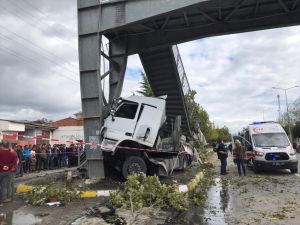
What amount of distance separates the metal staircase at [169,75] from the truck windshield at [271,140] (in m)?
4.17

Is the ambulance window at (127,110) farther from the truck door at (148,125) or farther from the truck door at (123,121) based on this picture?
the truck door at (148,125)

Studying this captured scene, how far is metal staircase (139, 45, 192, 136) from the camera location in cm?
1728

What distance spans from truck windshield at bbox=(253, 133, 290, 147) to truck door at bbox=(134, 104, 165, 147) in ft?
20.5

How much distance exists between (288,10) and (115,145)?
8405 millimetres

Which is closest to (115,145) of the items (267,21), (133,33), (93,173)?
(93,173)

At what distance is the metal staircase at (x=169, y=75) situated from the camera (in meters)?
17.3

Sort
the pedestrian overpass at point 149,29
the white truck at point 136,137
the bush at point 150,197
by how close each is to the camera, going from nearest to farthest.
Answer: the bush at point 150,197
the white truck at point 136,137
the pedestrian overpass at point 149,29

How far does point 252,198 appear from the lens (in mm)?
10250

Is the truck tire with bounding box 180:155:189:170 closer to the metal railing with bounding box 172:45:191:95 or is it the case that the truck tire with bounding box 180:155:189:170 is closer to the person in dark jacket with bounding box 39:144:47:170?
the metal railing with bounding box 172:45:191:95

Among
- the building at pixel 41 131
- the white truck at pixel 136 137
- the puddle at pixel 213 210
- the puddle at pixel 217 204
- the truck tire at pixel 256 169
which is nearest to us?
the puddle at pixel 213 210

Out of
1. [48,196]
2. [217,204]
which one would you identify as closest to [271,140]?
[217,204]

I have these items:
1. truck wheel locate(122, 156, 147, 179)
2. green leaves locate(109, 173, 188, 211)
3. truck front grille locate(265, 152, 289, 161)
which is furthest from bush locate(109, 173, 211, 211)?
truck front grille locate(265, 152, 289, 161)

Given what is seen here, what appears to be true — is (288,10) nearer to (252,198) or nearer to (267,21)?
(267,21)

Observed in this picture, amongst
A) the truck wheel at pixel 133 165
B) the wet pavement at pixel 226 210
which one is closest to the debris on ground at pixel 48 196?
the wet pavement at pixel 226 210
